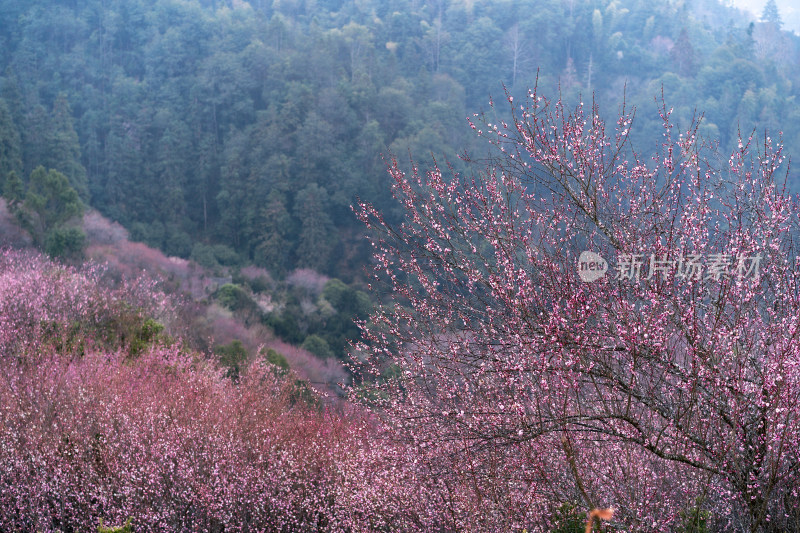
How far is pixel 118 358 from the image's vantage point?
8.84 meters

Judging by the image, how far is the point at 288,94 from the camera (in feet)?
129

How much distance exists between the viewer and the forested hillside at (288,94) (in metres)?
34.1

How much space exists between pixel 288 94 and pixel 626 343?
37.9m

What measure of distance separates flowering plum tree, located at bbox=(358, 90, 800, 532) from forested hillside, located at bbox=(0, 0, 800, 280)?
2383 cm

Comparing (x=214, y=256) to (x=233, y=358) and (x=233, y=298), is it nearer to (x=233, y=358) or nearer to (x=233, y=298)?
(x=233, y=298)

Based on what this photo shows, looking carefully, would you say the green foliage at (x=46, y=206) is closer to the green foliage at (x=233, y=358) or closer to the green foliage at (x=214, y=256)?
the green foliage at (x=214, y=256)

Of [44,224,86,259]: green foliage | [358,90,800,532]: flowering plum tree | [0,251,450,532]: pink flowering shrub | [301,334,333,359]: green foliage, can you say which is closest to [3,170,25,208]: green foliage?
[44,224,86,259]: green foliage

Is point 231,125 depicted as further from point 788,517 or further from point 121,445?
point 788,517

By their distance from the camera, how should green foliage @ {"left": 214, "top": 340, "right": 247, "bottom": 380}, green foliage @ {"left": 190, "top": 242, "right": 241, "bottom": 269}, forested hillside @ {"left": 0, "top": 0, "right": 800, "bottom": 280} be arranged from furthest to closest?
forested hillside @ {"left": 0, "top": 0, "right": 800, "bottom": 280} → green foliage @ {"left": 190, "top": 242, "right": 241, "bottom": 269} → green foliage @ {"left": 214, "top": 340, "right": 247, "bottom": 380}

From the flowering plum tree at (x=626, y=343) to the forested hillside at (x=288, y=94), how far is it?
23834 millimetres

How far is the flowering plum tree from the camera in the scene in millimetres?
3320

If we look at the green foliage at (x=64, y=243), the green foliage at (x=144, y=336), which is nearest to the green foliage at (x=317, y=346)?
the green foliage at (x=64, y=243)

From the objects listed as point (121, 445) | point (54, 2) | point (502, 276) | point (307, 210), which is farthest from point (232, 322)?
point (54, 2)

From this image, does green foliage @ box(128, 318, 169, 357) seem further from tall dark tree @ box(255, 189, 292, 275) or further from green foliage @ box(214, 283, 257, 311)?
tall dark tree @ box(255, 189, 292, 275)
